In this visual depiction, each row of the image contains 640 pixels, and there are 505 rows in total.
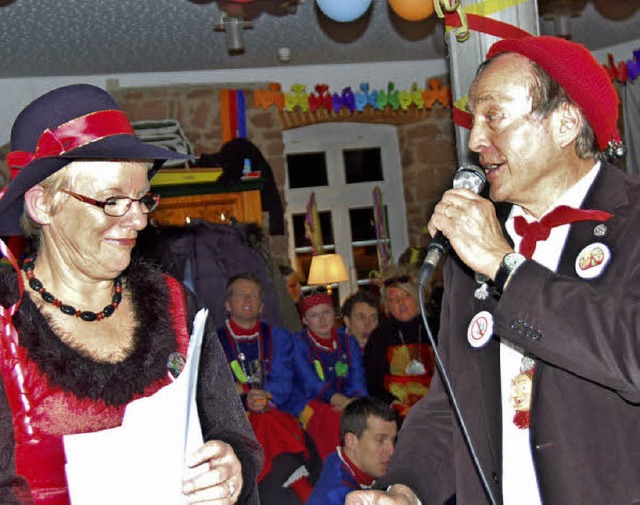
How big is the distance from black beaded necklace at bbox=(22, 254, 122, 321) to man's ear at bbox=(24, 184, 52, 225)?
0.09 metres

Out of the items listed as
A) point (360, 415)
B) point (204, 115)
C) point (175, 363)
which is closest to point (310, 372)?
point (360, 415)

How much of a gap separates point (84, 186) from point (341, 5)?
10.1ft

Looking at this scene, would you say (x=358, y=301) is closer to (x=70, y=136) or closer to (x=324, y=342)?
(x=324, y=342)

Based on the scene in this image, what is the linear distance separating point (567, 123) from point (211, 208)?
16.6 ft

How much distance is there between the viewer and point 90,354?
1.72m

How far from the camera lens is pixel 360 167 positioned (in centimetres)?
890

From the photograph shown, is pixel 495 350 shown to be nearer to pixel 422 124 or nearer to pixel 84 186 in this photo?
pixel 84 186

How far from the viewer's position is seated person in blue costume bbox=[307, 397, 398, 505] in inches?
153

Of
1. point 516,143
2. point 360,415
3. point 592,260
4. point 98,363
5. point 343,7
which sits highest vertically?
point 343,7

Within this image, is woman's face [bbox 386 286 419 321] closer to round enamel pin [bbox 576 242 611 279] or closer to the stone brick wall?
the stone brick wall

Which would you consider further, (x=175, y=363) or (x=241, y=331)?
(x=241, y=331)

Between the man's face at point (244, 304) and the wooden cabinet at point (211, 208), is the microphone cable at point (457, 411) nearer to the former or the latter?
the man's face at point (244, 304)

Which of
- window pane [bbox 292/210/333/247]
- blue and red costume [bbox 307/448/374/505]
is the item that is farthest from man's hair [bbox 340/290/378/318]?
window pane [bbox 292/210/333/247]

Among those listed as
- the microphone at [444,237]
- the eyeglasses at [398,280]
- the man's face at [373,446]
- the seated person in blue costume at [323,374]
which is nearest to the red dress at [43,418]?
the microphone at [444,237]
